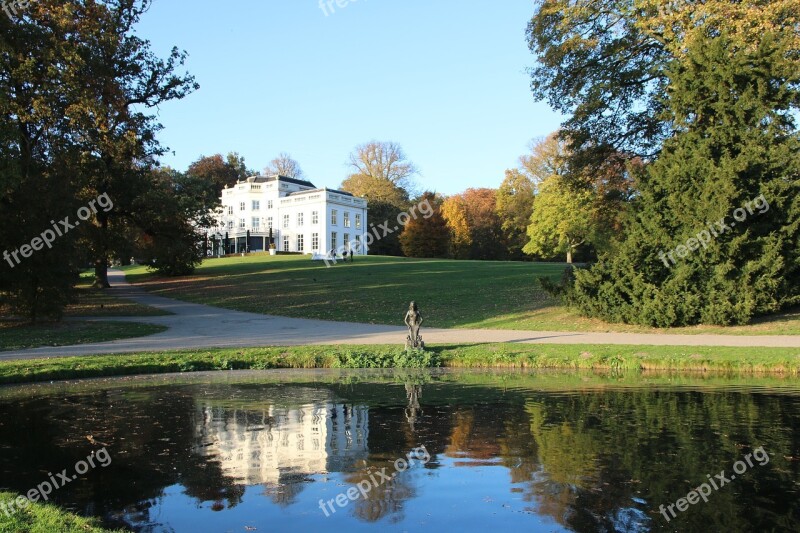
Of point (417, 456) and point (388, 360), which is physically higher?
point (417, 456)

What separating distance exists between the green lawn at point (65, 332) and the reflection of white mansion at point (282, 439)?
11.6 m

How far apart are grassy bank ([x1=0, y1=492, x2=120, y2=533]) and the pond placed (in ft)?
1.12

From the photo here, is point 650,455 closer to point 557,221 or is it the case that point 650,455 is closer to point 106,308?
point 106,308

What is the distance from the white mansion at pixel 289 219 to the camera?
8562 centimetres

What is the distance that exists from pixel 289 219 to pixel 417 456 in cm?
8488

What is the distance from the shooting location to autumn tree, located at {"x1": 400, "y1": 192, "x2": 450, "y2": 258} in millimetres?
79312

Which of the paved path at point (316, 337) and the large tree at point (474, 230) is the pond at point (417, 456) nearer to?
the paved path at point (316, 337)

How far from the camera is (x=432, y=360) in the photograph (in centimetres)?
1573

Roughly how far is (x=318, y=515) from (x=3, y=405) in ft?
26.8

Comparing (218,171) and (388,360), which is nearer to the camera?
(388,360)

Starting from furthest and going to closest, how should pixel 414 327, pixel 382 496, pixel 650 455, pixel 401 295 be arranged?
pixel 401 295, pixel 414 327, pixel 650 455, pixel 382 496

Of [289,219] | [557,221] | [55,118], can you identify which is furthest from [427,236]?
[55,118]

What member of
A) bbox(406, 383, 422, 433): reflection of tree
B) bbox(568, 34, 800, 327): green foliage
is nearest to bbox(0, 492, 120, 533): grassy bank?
bbox(406, 383, 422, 433): reflection of tree

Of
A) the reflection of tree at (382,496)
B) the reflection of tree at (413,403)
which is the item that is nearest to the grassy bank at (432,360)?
the reflection of tree at (413,403)
